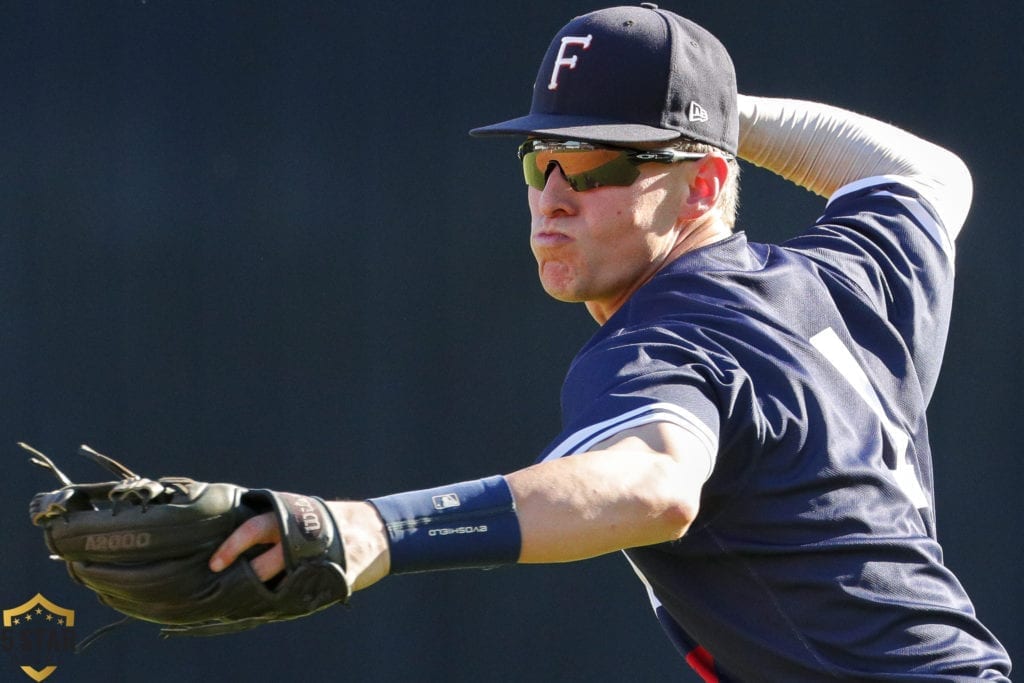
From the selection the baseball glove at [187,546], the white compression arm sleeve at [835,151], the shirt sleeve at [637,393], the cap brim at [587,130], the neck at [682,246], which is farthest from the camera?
the white compression arm sleeve at [835,151]

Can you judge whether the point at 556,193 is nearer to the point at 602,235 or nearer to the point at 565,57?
the point at 602,235

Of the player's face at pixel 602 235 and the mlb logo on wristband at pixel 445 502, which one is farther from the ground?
the player's face at pixel 602 235

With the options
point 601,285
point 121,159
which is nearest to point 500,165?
point 121,159

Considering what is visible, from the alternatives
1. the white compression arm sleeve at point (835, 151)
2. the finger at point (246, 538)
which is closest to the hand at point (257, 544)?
the finger at point (246, 538)

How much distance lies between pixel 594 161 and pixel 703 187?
22 cm

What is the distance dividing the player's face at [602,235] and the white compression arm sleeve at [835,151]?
22.2 inches

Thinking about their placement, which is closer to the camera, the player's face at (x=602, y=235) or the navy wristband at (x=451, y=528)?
the navy wristband at (x=451, y=528)

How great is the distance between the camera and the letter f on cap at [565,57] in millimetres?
2014

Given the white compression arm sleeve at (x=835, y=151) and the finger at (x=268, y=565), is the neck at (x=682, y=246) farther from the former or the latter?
the finger at (x=268, y=565)


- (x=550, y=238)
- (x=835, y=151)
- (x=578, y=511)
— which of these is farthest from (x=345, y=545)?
(x=835, y=151)

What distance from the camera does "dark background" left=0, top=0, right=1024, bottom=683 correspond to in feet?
10.4

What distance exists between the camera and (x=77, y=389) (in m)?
3.16

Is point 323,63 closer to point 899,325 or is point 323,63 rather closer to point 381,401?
point 381,401

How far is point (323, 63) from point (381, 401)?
2.79 feet
